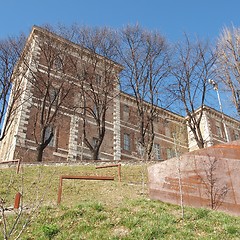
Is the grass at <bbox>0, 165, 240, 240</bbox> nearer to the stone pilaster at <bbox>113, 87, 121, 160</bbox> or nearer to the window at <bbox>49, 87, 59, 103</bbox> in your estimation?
the window at <bbox>49, 87, 59, 103</bbox>

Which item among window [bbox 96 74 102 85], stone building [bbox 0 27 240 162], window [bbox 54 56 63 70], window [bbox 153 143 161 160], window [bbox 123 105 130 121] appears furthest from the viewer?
window [bbox 153 143 161 160]

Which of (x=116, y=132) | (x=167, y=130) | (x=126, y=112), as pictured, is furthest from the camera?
(x=167, y=130)

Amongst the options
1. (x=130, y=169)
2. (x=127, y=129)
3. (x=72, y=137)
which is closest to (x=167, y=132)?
(x=127, y=129)

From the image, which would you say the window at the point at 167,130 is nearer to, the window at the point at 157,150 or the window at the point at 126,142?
the window at the point at 157,150

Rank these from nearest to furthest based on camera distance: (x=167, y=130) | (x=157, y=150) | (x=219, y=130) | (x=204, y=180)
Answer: (x=204, y=180), (x=157, y=150), (x=167, y=130), (x=219, y=130)

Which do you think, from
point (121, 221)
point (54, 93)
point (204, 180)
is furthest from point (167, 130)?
point (121, 221)

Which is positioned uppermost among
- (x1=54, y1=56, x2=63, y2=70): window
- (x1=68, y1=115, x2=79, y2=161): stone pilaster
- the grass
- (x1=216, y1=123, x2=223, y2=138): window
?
(x1=54, y1=56, x2=63, y2=70): window

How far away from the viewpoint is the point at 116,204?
10.8m

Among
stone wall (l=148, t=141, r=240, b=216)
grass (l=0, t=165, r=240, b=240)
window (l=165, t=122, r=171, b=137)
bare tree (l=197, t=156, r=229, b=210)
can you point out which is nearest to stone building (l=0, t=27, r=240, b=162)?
window (l=165, t=122, r=171, b=137)

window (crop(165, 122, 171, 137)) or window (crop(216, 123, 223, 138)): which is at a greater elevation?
window (crop(216, 123, 223, 138))

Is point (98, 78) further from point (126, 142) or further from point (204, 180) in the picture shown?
point (204, 180)

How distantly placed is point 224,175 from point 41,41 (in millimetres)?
23278

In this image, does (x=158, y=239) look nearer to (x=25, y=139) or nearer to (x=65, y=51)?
(x=25, y=139)

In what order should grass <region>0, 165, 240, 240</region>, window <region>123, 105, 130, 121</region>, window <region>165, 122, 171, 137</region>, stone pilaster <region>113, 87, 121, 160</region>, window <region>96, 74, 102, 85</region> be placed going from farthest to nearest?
1. window <region>165, 122, 171, 137</region>
2. window <region>123, 105, 130, 121</region>
3. stone pilaster <region>113, 87, 121, 160</region>
4. window <region>96, 74, 102, 85</region>
5. grass <region>0, 165, 240, 240</region>
